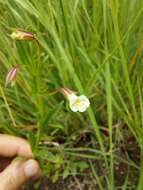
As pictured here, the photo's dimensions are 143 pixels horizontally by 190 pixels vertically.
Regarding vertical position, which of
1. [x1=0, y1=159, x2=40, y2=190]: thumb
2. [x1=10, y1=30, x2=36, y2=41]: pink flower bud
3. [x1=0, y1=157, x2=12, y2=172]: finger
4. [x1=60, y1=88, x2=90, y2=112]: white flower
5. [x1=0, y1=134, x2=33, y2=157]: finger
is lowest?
[x1=0, y1=159, x2=40, y2=190]: thumb

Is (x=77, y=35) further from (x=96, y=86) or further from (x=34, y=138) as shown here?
(x=34, y=138)

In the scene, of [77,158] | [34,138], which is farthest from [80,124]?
[34,138]

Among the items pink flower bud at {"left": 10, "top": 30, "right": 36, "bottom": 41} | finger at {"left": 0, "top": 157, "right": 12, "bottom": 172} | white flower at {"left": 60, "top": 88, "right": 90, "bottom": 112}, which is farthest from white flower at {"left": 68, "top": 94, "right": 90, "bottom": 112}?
finger at {"left": 0, "top": 157, "right": 12, "bottom": 172}

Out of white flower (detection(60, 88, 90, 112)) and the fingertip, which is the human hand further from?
white flower (detection(60, 88, 90, 112))

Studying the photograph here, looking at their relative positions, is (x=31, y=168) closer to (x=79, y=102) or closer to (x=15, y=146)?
(x=15, y=146)

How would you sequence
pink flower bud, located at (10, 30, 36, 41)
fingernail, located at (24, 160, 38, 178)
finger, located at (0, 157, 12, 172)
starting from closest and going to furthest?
pink flower bud, located at (10, 30, 36, 41) < fingernail, located at (24, 160, 38, 178) < finger, located at (0, 157, 12, 172)

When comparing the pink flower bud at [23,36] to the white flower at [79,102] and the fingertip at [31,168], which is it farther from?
the fingertip at [31,168]
